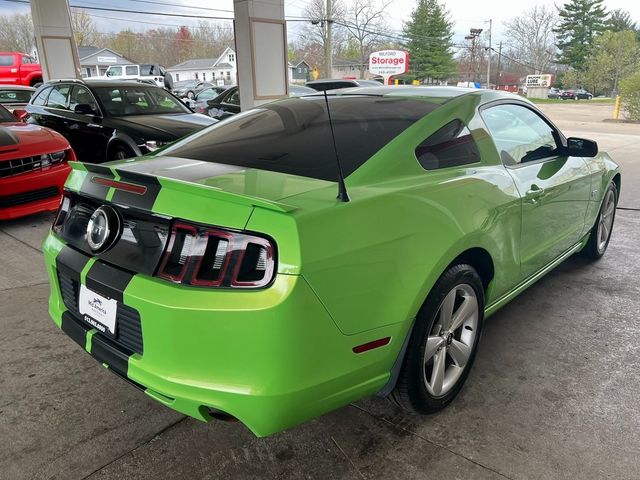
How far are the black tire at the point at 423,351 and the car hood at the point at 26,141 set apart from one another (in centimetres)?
453

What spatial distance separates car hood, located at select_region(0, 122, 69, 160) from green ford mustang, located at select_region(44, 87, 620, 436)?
3.12m

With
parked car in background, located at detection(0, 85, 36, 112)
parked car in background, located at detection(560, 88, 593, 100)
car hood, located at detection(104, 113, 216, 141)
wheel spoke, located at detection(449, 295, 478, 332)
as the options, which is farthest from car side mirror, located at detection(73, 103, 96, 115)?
parked car in background, located at detection(560, 88, 593, 100)

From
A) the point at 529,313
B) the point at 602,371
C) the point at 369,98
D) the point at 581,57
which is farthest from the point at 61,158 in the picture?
the point at 581,57

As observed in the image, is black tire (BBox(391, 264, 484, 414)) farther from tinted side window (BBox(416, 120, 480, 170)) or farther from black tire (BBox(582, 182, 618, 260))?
black tire (BBox(582, 182, 618, 260))

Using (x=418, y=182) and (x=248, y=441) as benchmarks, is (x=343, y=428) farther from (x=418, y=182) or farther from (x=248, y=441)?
(x=418, y=182)

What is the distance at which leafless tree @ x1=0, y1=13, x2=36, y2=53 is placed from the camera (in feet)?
181

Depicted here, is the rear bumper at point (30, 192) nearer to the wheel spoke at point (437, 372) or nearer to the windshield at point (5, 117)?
the windshield at point (5, 117)

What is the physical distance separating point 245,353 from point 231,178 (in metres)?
0.70

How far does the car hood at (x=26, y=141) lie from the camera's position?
4985 mm

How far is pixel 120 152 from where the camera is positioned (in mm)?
6680

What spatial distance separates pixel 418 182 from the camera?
2.13 m

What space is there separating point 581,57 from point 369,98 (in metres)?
74.5

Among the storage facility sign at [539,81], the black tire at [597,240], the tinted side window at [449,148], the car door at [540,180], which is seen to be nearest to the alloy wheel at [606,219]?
the black tire at [597,240]

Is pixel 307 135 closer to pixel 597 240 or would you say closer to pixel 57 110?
pixel 597 240
